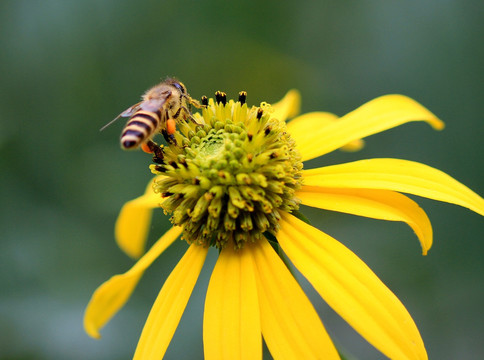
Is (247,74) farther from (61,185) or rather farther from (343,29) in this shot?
(61,185)

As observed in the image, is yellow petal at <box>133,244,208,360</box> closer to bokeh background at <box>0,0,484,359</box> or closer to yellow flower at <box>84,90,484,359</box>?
yellow flower at <box>84,90,484,359</box>

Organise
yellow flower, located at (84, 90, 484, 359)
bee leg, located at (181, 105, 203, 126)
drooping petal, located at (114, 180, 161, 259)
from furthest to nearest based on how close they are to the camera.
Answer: drooping petal, located at (114, 180, 161, 259), bee leg, located at (181, 105, 203, 126), yellow flower, located at (84, 90, 484, 359)

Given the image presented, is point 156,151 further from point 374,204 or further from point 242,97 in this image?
point 374,204

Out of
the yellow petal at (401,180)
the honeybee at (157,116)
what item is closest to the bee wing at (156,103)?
the honeybee at (157,116)

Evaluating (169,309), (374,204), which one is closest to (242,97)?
(374,204)

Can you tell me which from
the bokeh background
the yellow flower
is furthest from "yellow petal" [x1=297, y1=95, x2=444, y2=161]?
the bokeh background

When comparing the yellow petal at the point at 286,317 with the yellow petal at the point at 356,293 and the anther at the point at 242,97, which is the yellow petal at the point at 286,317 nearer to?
the yellow petal at the point at 356,293
